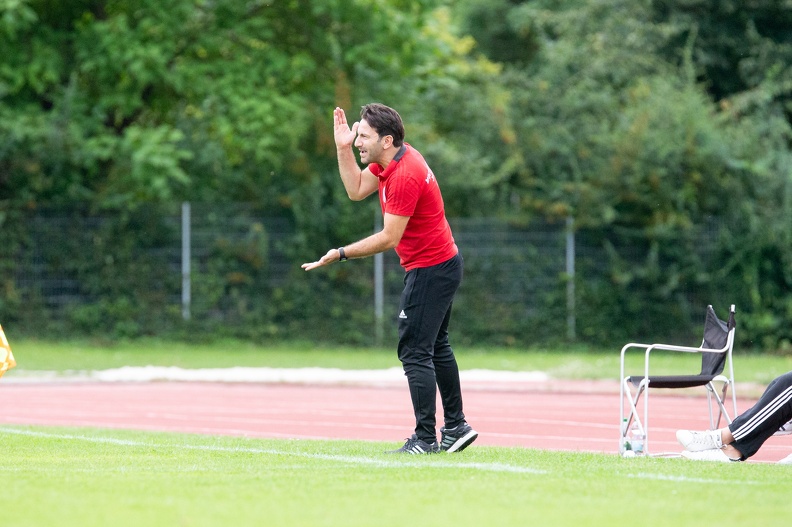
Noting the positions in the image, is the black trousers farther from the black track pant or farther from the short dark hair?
the black track pant

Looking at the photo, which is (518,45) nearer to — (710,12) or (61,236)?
(710,12)

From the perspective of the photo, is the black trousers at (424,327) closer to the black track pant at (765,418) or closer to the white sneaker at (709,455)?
the white sneaker at (709,455)

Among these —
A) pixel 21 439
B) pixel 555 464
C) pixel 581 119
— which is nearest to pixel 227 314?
pixel 581 119

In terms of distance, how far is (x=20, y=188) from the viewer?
22875mm

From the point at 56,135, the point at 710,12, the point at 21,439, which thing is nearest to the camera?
the point at 21,439

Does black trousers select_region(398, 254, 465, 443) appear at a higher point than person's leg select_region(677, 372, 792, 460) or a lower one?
higher

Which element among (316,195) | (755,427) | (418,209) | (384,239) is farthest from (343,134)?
(316,195)

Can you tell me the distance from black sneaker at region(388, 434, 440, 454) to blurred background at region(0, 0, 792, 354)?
14397 millimetres

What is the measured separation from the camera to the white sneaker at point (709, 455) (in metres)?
7.91

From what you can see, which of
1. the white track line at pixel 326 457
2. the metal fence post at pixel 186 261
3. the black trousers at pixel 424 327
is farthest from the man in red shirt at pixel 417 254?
the metal fence post at pixel 186 261

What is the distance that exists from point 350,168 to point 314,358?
12.7 metres

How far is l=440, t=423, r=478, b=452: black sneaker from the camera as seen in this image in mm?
8219

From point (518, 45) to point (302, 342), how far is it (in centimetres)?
1875

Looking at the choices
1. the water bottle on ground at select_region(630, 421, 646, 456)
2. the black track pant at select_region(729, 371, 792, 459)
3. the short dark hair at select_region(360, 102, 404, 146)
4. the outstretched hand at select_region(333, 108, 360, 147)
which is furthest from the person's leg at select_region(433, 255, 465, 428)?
the black track pant at select_region(729, 371, 792, 459)
